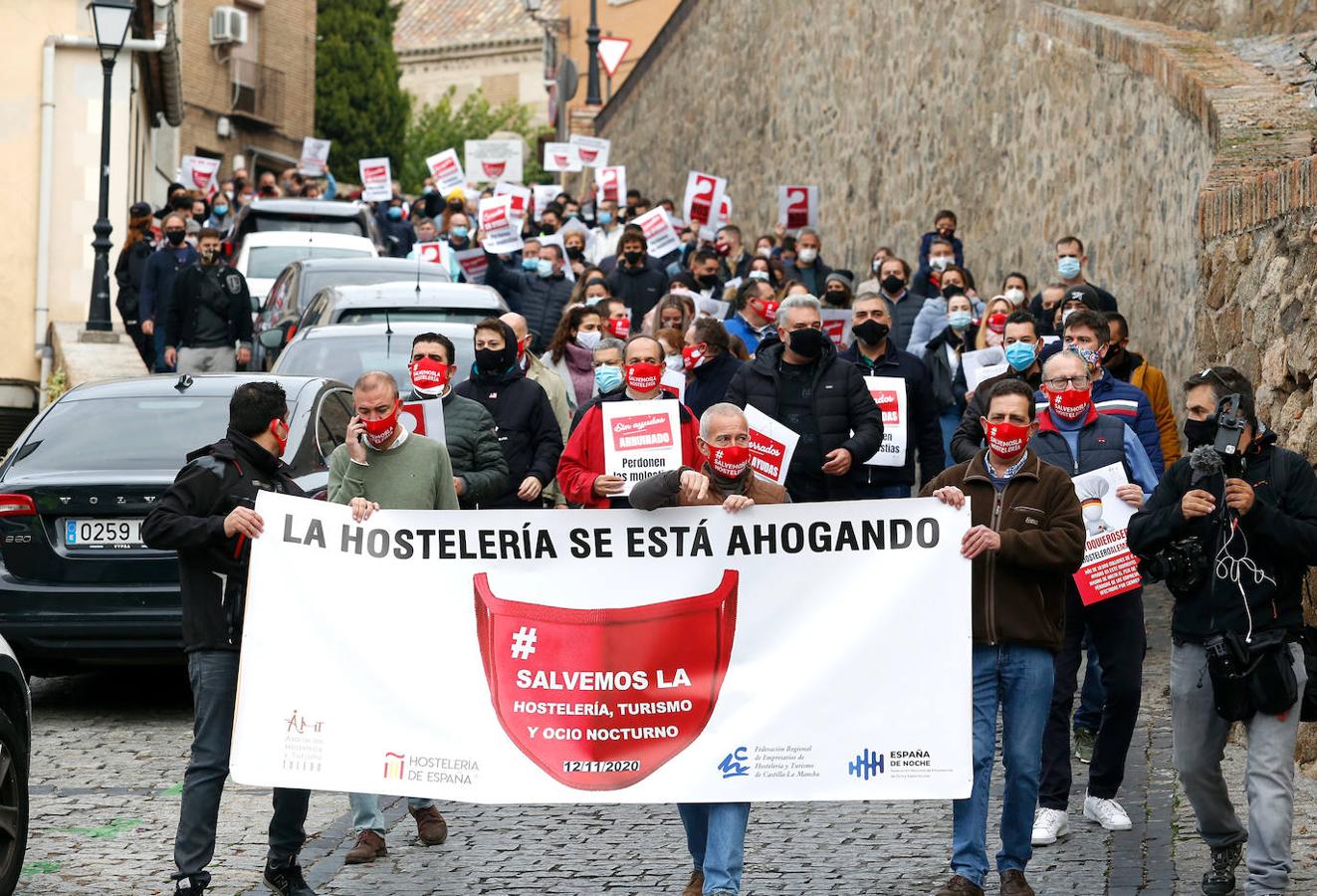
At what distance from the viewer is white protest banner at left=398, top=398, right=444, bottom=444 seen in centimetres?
999

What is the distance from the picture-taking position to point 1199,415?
791 centimetres

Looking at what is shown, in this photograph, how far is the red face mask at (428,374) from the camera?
10.2m

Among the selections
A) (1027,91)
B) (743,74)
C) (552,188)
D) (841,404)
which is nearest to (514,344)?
(841,404)

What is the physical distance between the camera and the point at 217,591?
7805 mm

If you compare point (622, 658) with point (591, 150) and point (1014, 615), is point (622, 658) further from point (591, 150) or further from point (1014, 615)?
point (591, 150)

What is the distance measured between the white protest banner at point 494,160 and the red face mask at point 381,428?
82.4 feet

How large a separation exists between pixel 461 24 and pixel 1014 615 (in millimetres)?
90000

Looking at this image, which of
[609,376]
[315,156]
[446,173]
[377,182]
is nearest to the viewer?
[609,376]

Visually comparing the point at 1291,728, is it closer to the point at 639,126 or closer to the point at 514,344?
the point at 514,344

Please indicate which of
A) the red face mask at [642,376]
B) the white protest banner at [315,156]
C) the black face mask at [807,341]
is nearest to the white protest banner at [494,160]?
the white protest banner at [315,156]

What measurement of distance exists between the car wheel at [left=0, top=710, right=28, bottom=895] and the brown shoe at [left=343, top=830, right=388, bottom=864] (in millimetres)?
1308

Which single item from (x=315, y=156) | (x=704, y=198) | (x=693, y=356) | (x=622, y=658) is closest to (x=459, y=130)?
(x=315, y=156)

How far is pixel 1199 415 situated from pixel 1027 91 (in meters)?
15.1

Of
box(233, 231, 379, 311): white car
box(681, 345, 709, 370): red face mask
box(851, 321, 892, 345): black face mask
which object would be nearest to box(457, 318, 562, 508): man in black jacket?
box(681, 345, 709, 370): red face mask
